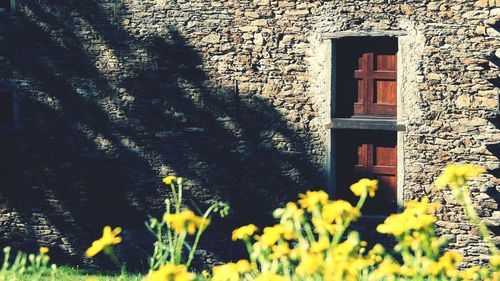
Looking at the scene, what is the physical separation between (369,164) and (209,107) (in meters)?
1.92

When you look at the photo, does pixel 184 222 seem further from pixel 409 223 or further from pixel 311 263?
pixel 409 223

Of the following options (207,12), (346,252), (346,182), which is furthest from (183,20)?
(346,252)

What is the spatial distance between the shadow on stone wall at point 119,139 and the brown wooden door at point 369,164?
1.32ft

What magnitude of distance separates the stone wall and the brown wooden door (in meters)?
0.26

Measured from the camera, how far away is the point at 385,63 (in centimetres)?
971

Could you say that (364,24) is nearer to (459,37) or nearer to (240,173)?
(459,37)

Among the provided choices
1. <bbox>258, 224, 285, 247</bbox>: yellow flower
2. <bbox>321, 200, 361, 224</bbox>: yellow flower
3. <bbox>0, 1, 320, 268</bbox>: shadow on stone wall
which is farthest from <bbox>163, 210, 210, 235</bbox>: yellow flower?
<bbox>0, 1, 320, 268</bbox>: shadow on stone wall

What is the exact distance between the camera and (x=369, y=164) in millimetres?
9883

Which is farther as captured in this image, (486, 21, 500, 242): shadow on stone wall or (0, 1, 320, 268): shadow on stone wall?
(0, 1, 320, 268): shadow on stone wall

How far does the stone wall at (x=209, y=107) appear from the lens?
932 cm

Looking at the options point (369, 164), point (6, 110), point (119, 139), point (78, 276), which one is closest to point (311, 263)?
point (369, 164)

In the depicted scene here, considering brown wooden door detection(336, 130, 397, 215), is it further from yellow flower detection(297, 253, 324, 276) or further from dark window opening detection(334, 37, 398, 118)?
yellow flower detection(297, 253, 324, 276)

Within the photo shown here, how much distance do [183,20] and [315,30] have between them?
149cm

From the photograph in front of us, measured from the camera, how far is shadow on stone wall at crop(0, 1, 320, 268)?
9.87 meters
